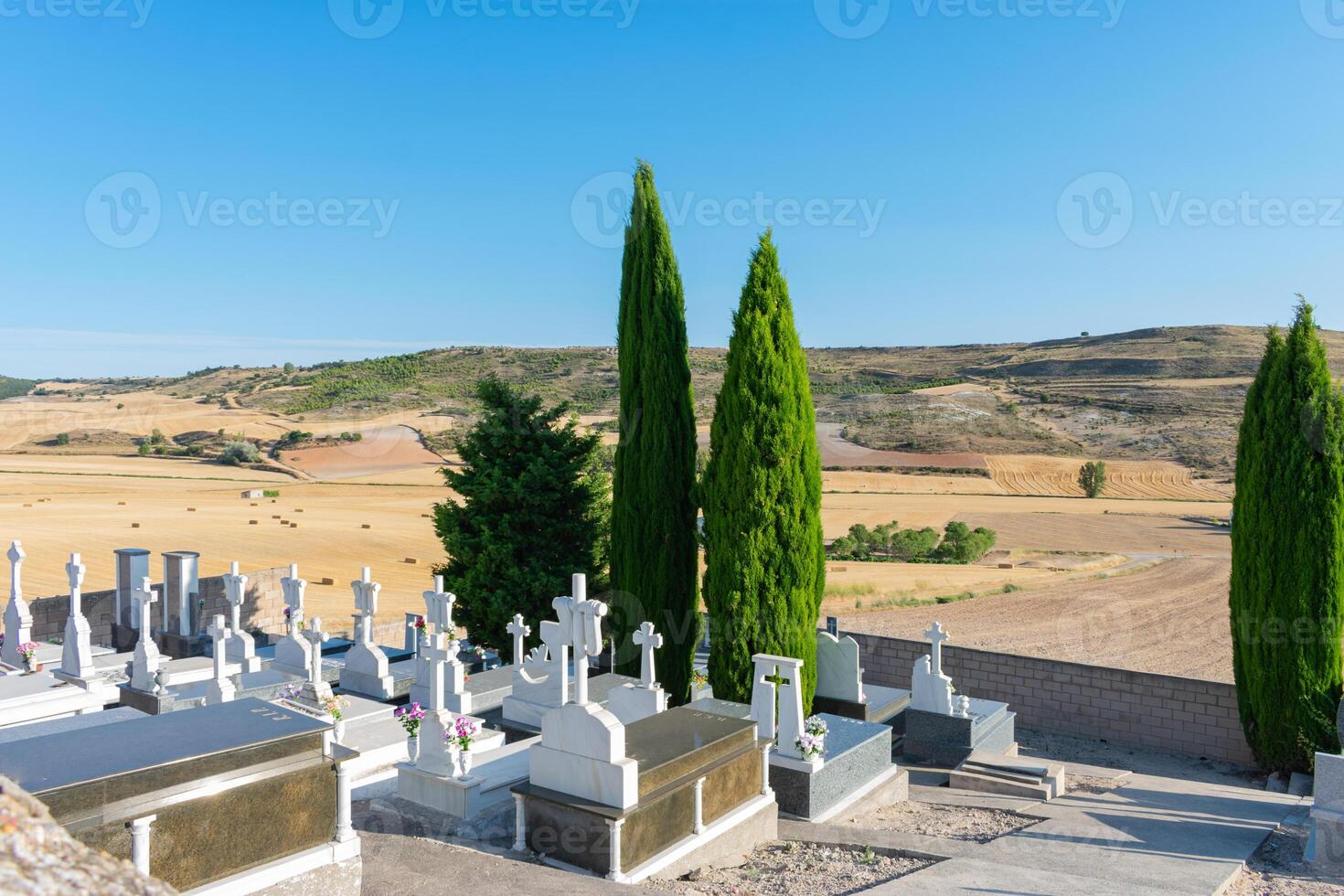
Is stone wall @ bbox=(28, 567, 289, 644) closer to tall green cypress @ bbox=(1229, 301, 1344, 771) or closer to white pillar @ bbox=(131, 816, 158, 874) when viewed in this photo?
white pillar @ bbox=(131, 816, 158, 874)

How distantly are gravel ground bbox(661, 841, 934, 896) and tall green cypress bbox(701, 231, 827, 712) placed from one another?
395 centimetres

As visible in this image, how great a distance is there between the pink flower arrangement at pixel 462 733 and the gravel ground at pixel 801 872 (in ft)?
7.85

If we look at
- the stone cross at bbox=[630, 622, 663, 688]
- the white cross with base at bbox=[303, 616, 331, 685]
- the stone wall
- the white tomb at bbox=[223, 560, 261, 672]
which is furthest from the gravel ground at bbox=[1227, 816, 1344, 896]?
the stone wall

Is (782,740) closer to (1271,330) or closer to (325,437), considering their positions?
(1271,330)

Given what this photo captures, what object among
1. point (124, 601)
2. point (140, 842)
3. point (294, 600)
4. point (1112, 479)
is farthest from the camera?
point (1112, 479)

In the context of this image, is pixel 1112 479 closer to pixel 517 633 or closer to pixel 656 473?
pixel 656 473

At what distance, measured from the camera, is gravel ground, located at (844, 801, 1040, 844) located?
364 inches

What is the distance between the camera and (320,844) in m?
5.14

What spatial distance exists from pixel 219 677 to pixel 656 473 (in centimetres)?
650

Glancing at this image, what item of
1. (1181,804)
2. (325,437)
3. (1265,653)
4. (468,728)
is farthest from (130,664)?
(325,437)

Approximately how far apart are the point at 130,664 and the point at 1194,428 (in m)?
87.8

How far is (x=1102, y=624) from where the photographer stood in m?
26.1

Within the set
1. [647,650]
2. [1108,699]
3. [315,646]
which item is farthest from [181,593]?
[1108,699]

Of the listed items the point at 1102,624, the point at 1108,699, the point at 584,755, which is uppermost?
the point at 584,755
